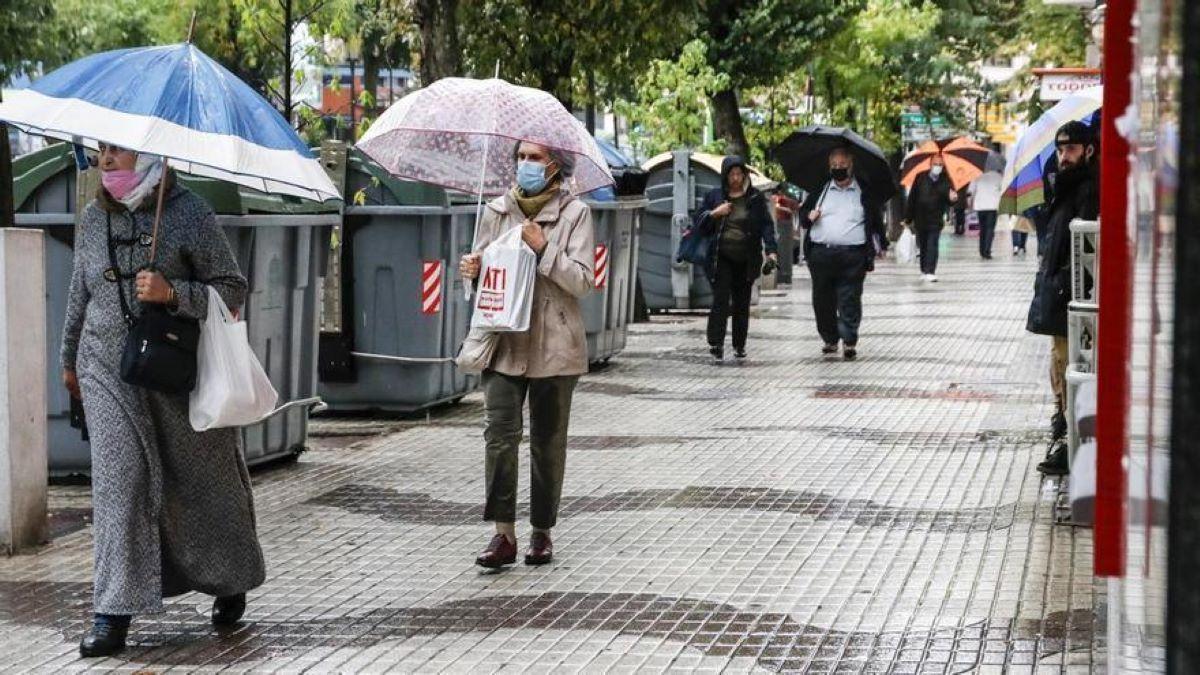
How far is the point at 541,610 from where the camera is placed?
21.7 ft

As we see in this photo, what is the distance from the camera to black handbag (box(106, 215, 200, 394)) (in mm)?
5758

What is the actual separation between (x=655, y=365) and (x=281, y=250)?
6.44 m

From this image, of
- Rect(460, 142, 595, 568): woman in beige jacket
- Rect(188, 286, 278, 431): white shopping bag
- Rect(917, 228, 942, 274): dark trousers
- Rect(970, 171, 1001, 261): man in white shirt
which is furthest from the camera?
Rect(970, 171, 1001, 261): man in white shirt

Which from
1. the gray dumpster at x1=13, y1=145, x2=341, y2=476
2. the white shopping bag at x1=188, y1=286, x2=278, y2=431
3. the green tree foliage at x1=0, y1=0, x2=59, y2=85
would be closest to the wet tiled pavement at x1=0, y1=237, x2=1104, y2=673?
the gray dumpster at x1=13, y1=145, x2=341, y2=476

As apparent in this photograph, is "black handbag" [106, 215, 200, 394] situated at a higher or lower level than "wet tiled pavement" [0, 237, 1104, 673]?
higher

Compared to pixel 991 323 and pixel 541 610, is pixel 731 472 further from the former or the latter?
pixel 991 323

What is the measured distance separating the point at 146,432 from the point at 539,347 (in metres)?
1.76

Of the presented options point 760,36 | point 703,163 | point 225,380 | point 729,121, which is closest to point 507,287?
point 225,380

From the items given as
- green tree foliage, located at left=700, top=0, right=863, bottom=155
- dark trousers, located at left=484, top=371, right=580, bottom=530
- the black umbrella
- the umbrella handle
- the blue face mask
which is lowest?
dark trousers, located at left=484, top=371, right=580, bottom=530

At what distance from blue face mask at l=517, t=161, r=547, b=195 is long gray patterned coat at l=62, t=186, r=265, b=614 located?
4.86 feet

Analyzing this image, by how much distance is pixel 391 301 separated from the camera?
12055 millimetres

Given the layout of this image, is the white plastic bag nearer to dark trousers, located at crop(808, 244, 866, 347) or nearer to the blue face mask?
dark trousers, located at crop(808, 244, 866, 347)

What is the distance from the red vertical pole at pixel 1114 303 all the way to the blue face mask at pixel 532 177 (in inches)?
180

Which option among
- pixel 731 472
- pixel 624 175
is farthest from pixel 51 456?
pixel 624 175
